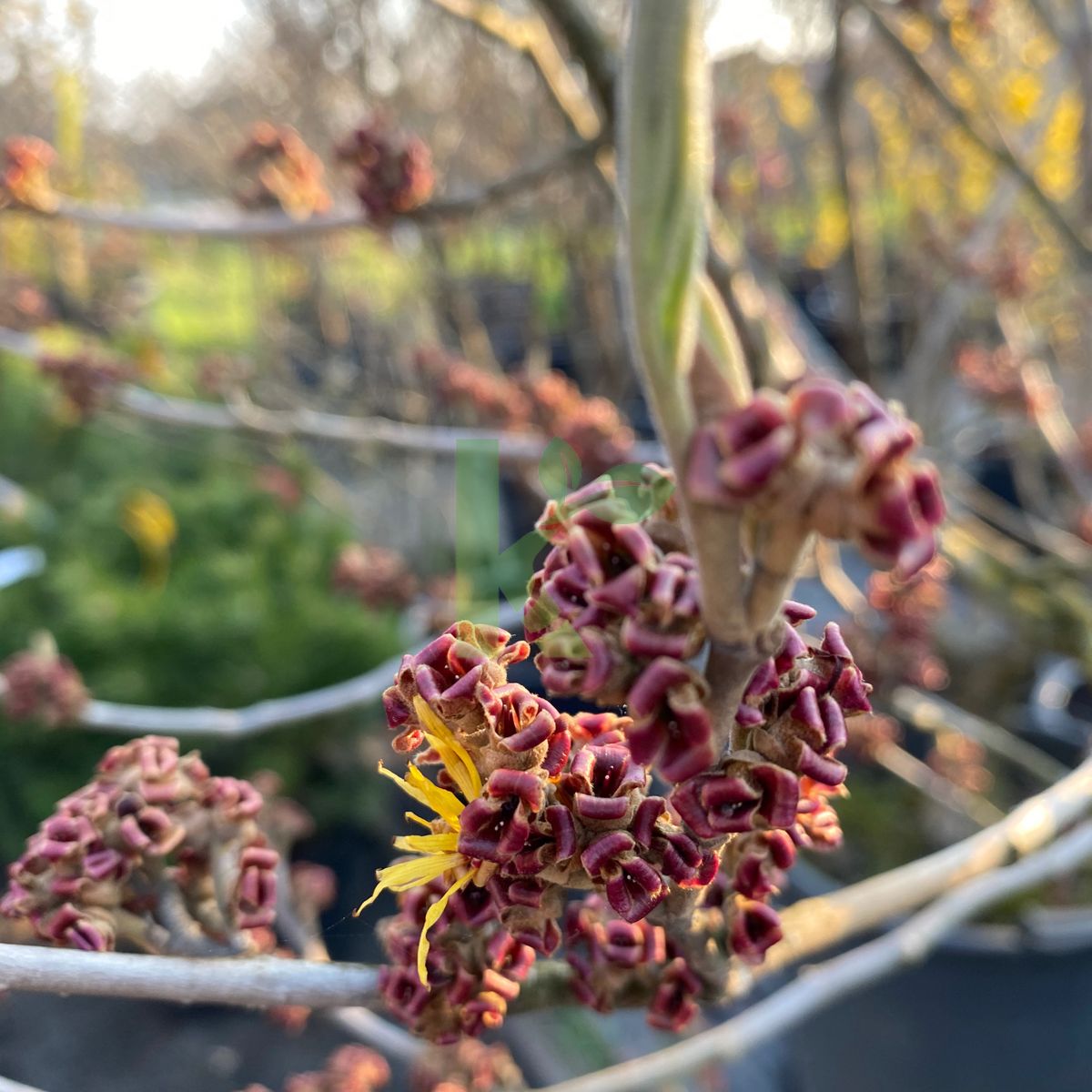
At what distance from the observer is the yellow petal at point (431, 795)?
0.40m

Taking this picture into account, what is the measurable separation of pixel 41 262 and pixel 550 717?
5458 millimetres

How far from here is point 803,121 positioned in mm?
3785

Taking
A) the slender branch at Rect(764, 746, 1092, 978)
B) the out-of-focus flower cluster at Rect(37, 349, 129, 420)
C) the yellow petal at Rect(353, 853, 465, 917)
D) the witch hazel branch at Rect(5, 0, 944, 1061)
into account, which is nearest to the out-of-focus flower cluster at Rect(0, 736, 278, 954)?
the witch hazel branch at Rect(5, 0, 944, 1061)

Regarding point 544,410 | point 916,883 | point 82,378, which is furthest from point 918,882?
point 82,378

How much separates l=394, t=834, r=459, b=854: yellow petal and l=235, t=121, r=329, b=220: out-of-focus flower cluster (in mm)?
1012

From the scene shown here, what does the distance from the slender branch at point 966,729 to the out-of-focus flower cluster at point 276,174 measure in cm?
108

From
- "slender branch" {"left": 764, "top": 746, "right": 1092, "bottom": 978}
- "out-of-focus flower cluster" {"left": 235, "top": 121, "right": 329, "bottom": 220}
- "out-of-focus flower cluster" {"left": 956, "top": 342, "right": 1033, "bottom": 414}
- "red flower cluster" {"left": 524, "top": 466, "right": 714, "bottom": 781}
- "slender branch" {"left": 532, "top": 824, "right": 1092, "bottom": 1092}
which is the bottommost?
"slender branch" {"left": 532, "top": 824, "right": 1092, "bottom": 1092}

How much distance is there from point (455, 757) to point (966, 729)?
1367 mm

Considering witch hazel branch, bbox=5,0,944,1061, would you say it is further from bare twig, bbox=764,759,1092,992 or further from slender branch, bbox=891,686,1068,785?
slender branch, bbox=891,686,1068,785

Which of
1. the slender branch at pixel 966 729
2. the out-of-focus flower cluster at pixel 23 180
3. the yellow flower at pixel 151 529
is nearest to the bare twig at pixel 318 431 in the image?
the out-of-focus flower cluster at pixel 23 180

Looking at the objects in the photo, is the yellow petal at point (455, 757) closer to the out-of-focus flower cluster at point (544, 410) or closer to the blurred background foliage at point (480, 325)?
the blurred background foliage at point (480, 325)

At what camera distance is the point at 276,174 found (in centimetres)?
122

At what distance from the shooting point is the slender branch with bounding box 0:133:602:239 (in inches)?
38.9

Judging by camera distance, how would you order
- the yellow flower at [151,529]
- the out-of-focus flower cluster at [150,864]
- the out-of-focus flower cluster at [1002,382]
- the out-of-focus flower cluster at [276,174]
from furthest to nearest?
1. the yellow flower at [151,529]
2. the out-of-focus flower cluster at [1002,382]
3. the out-of-focus flower cluster at [276,174]
4. the out-of-focus flower cluster at [150,864]
